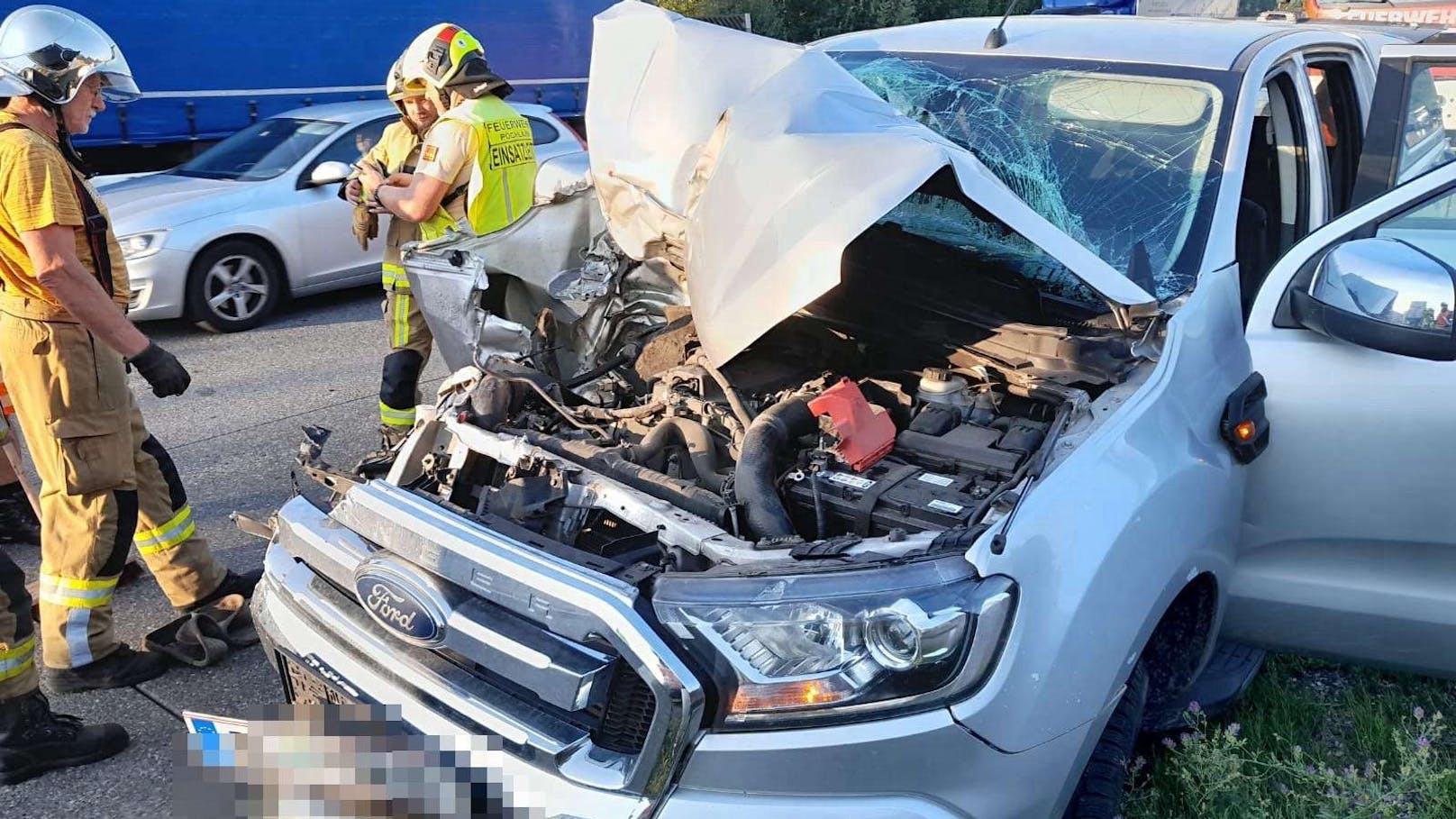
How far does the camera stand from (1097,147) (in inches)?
123

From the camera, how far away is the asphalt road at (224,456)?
9.48 feet

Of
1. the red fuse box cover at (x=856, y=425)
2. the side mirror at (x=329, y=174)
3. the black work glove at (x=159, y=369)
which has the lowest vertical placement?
the black work glove at (x=159, y=369)

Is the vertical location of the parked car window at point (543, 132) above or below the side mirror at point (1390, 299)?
below

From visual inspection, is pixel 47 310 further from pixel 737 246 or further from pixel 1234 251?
pixel 1234 251

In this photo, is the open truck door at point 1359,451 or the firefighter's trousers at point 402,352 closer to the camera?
the open truck door at point 1359,451

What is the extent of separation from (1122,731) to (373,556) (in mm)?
1482

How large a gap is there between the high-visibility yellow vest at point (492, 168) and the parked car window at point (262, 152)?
3.48m

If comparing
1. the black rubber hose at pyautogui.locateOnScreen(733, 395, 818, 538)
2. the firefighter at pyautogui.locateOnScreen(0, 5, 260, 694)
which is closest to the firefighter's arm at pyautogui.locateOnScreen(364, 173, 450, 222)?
the firefighter at pyautogui.locateOnScreen(0, 5, 260, 694)

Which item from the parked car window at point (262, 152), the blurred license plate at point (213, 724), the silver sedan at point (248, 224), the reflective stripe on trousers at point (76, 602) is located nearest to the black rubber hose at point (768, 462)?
the blurred license plate at point (213, 724)

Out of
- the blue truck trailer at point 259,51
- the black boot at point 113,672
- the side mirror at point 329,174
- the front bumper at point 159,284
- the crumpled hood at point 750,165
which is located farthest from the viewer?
the blue truck trailer at point 259,51

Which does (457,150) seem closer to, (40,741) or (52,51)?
(52,51)

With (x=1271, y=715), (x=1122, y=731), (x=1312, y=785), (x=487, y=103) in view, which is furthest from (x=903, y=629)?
(x=487, y=103)

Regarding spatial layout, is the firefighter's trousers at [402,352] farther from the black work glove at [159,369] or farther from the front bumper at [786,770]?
the front bumper at [786,770]

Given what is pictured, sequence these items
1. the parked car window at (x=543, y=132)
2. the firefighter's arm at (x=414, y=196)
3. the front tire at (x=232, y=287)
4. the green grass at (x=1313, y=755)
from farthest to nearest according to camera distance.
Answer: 1. the parked car window at (x=543, y=132)
2. the front tire at (x=232, y=287)
3. the firefighter's arm at (x=414, y=196)
4. the green grass at (x=1313, y=755)
